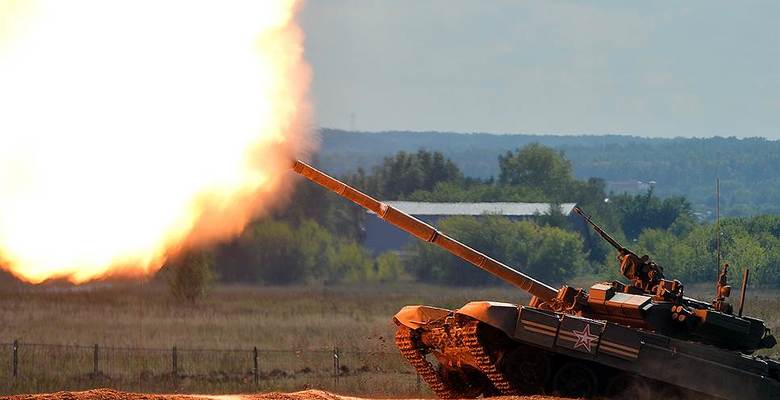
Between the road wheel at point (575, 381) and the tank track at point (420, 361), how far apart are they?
2591 millimetres

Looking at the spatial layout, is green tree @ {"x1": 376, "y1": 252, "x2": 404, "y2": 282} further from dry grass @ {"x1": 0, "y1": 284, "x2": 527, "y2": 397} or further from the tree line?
dry grass @ {"x1": 0, "y1": 284, "x2": 527, "y2": 397}

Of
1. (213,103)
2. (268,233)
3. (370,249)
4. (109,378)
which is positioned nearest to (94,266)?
(213,103)

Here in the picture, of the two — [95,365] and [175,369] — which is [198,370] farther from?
[95,365]

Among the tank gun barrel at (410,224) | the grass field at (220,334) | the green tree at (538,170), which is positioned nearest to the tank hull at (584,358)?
the tank gun barrel at (410,224)

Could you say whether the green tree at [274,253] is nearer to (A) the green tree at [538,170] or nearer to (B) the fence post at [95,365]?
(B) the fence post at [95,365]

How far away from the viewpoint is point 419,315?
3050cm

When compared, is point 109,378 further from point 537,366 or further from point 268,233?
point 268,233

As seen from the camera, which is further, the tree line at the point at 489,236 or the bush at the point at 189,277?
the tree line at the point at 489,236

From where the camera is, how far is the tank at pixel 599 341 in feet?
95.3

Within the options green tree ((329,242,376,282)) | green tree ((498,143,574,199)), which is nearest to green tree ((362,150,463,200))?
green tree ((498,143,574,199))

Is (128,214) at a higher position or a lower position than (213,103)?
lower

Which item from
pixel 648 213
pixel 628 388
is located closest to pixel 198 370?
pixel 628 388

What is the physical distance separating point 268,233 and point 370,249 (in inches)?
470

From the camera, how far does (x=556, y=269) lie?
7025cm
